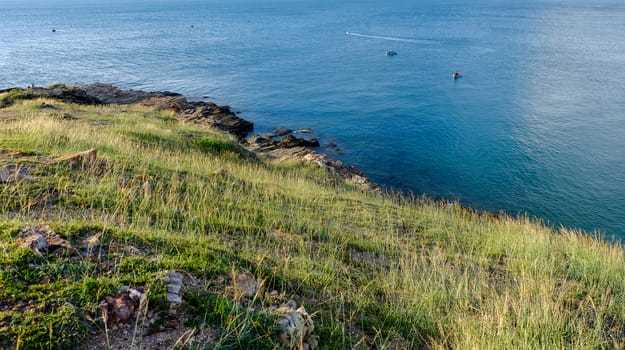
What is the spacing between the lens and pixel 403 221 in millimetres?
13742

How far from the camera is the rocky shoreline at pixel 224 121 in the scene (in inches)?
1200

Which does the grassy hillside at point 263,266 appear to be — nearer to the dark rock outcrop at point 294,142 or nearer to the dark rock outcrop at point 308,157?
the dark rock outcrop at point 308,157

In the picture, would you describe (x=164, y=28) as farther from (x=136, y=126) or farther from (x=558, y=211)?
(x=558, y=211)

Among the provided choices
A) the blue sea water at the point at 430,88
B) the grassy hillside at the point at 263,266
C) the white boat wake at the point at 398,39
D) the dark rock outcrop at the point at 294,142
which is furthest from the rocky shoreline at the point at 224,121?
the white boat wake at the point at 398,39

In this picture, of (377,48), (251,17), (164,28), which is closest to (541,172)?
(377,48)

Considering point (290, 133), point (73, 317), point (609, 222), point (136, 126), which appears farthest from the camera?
point (290, 133)

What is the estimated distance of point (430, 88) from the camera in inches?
2205

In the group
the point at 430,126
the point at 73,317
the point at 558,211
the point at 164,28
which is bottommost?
the point at 558,211

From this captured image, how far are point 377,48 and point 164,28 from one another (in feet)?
234

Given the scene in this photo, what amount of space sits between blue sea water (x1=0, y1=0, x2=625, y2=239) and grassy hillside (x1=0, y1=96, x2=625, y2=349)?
19701 millimetres

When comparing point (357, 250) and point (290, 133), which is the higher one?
point (357, 250)

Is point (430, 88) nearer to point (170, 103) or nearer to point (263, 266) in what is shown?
point (170, 103)

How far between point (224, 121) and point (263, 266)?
37.2 m

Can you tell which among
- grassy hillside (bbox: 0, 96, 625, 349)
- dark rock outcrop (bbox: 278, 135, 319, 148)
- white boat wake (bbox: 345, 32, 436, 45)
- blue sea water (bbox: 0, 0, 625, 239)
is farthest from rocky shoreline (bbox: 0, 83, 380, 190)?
white boat wake (bbox: 345, 32, 436, 45)
